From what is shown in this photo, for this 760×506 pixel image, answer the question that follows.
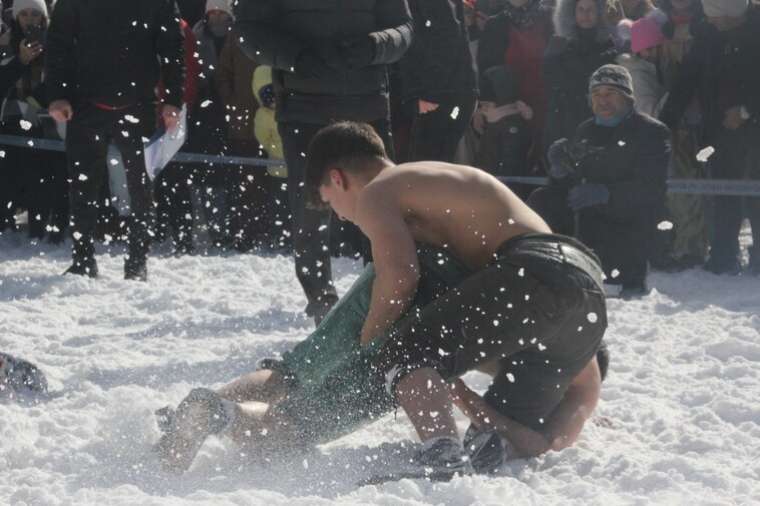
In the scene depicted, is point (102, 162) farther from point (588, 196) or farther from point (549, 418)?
point (549, 418)

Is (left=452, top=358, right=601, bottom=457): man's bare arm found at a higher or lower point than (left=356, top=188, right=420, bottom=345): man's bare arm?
lower

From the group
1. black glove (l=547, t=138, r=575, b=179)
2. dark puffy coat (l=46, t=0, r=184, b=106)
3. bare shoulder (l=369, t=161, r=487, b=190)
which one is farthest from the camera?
dark puffy coat (l=46, t=0, r=184, b=106)

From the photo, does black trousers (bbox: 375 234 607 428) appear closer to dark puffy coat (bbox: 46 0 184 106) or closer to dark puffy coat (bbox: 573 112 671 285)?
dark puffy coat (bbox: 573 112 671 285)

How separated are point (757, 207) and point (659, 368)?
2898 millimetres

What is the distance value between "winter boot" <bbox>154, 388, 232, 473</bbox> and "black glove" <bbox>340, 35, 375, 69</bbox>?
2714 millimetres

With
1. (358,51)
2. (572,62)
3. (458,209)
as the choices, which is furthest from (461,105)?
(458,209)

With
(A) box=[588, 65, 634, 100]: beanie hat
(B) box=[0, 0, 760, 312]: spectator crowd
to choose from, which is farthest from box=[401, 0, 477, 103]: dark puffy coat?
(A) box=[588, 65, 634, 100]: beanie hat

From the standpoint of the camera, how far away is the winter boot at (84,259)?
8602 millimetres

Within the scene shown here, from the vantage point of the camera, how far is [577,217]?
8242 mm

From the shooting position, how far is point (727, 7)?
8.55 meters

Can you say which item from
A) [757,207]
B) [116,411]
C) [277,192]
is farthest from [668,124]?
[116,411]

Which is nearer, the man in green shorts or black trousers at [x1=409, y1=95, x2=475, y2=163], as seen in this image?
the man in green shorts

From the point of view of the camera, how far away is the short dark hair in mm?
4844

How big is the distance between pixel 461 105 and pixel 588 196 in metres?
0.90
